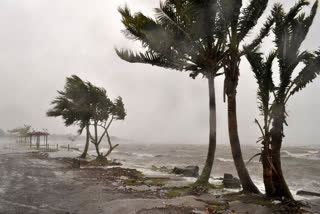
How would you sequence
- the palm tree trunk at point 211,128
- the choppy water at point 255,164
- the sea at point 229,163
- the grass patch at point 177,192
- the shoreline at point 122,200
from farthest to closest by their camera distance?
1. the sea at point 229,163
2. the choppy water at point 255,164
3. the palm tree trunk at point 211,128
4. the grass patch at point 177,192
5. the shoreline at point 122,200

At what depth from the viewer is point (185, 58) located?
12.2 m

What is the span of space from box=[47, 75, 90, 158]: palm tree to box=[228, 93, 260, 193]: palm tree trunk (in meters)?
18.4

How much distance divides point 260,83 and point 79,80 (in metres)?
19.5

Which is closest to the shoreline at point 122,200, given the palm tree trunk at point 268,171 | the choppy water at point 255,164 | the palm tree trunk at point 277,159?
the palm tree trunk at point 268,171

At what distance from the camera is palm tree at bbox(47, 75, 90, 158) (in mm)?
26219

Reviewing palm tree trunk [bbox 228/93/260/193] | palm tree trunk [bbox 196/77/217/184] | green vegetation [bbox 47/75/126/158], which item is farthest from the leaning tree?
green vegetation [bbox 47/75/126/158]

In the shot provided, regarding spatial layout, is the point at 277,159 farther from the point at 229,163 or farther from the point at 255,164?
the point at 229,163

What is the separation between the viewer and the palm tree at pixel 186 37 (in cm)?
1078

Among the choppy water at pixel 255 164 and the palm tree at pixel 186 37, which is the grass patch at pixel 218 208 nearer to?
the palm tree at pixel 186 37

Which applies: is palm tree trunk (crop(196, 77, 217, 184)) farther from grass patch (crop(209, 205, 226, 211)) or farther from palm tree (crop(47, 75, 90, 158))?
palm tree (crop(47, 75, 90, 158))

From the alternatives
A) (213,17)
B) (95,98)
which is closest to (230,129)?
(213,17)

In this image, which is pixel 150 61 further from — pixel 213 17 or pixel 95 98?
pixel 95 98

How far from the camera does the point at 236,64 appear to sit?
11.0m

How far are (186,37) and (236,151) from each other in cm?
517
